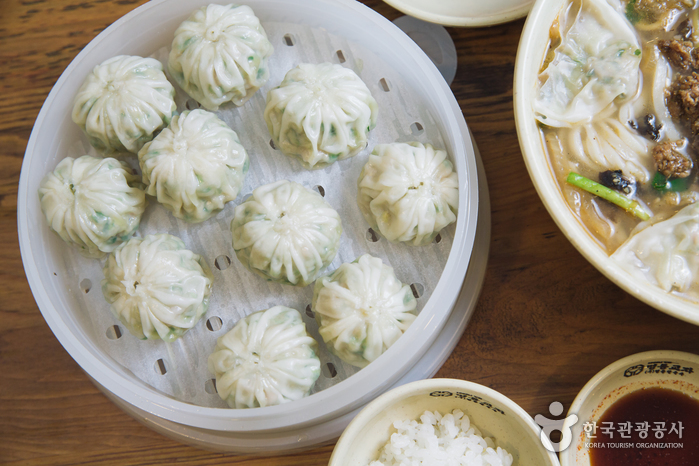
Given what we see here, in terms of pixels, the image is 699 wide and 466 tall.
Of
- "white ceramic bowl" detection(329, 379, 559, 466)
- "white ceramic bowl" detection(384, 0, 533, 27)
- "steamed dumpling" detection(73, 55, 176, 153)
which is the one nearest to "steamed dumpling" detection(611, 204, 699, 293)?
"white ceramic bowl" detection(329, 379, 559, 466)

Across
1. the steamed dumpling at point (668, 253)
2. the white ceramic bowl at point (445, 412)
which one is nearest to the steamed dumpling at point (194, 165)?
the white ceramic bowl at point (445, 412)

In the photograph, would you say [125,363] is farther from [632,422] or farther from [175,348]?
[632,422]

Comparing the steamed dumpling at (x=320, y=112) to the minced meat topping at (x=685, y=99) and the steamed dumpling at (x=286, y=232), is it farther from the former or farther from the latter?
the minced meat topping at (x=685, y=99)

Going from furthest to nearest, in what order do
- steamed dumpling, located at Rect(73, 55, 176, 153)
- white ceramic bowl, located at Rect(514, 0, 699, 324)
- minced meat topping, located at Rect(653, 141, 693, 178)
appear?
steamed dumpling, located at Rect(73, 55, 176, 153), minced meat topping, located at Rect(653, 141, 693, 178), white ceramic bowl, located at Rect(514, 0, 699, 324)

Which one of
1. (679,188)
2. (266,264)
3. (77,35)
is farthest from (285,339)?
(77,35)

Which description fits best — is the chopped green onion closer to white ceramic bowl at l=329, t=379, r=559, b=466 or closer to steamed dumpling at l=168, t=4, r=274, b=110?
white ceramic bowl at l=329, t=379, r=559, b=466

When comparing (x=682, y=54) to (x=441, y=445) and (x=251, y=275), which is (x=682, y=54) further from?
(x=251, y=275)

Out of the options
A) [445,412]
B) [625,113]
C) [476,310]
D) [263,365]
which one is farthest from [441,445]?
[625,113]
